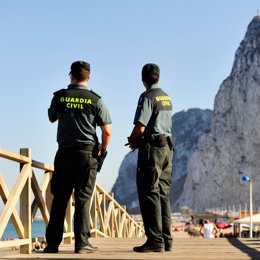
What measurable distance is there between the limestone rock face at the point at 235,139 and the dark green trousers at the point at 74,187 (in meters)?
118

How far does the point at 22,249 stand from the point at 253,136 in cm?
12181

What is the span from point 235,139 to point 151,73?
12918 cm

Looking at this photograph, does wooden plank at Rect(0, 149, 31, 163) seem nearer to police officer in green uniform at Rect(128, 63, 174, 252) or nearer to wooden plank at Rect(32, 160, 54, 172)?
wooden plank at Rect(32, 160, 54, 172)

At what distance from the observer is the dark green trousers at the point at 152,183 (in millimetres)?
6289

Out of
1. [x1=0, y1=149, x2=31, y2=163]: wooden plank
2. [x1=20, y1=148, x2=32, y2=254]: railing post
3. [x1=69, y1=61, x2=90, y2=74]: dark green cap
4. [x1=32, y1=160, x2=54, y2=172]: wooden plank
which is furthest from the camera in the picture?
[x1=32, y1=160, x2=54, y2=172]: wooden plank

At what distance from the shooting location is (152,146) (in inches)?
248

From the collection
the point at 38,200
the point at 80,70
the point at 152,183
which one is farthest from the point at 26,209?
the point at 80,70

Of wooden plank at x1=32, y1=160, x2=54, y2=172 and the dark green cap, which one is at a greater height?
the dark green cap

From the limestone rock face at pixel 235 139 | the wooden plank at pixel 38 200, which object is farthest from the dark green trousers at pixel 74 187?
the limestone rock face at pixel 235 139

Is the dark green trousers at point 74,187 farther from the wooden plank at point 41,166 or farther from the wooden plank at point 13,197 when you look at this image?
the wooden plank at point 41,166

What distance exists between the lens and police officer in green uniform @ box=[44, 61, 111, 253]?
20.1 ft

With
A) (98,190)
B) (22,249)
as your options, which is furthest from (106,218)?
(22,249)

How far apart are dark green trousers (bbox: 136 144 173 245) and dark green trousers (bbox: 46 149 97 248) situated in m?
0.46

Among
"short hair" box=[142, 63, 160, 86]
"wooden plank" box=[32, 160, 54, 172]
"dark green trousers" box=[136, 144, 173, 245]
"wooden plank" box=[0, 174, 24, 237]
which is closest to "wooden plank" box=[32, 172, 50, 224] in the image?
"wooden plank" box=[32, 160, 54, 172]
